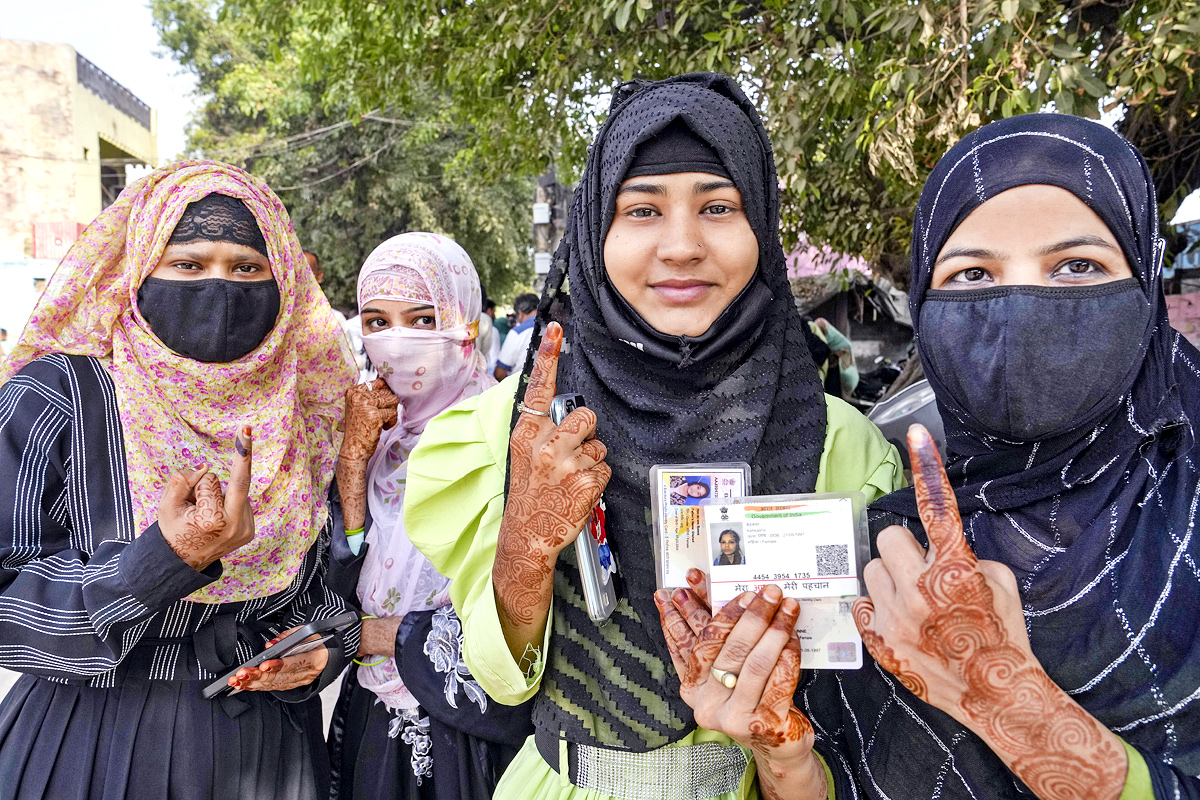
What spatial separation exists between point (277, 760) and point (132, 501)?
2.34 feet

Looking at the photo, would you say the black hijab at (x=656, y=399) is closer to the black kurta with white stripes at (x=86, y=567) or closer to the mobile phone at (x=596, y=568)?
the mobile phone at (x=596, y=568)

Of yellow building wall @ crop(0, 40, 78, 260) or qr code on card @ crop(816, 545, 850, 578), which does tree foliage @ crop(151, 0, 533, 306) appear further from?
qr code on card @ crop(816, 545, 850, 578)

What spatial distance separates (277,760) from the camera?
6.75ft

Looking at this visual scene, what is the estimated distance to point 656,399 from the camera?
1632 millimetres

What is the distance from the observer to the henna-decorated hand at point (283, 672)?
193cm

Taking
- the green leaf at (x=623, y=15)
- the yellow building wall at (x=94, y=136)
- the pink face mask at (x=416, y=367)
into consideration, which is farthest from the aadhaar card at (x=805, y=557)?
the yellow building wall at (x=94, y=136)

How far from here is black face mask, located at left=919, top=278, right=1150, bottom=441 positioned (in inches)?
51.5

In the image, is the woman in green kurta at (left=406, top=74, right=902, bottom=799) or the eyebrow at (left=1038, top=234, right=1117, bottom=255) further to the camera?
the woman in green kurta at (left=406, top=74, right=902, bottom=799)

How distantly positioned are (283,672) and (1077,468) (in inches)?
68.0

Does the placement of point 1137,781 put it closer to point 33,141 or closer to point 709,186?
point 709,186

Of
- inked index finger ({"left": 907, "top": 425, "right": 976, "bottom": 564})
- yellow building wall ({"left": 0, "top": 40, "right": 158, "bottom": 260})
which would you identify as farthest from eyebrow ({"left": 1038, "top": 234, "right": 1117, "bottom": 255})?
yellow building wall ({"left": 0, "top": 40, "right": 158, "bottom": 260})

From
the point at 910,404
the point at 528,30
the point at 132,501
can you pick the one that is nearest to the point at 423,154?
the point at 528,30

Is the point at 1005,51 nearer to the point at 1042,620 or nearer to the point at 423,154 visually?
the point at 1042,620

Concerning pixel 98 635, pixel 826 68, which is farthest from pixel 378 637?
pixel 826 68
